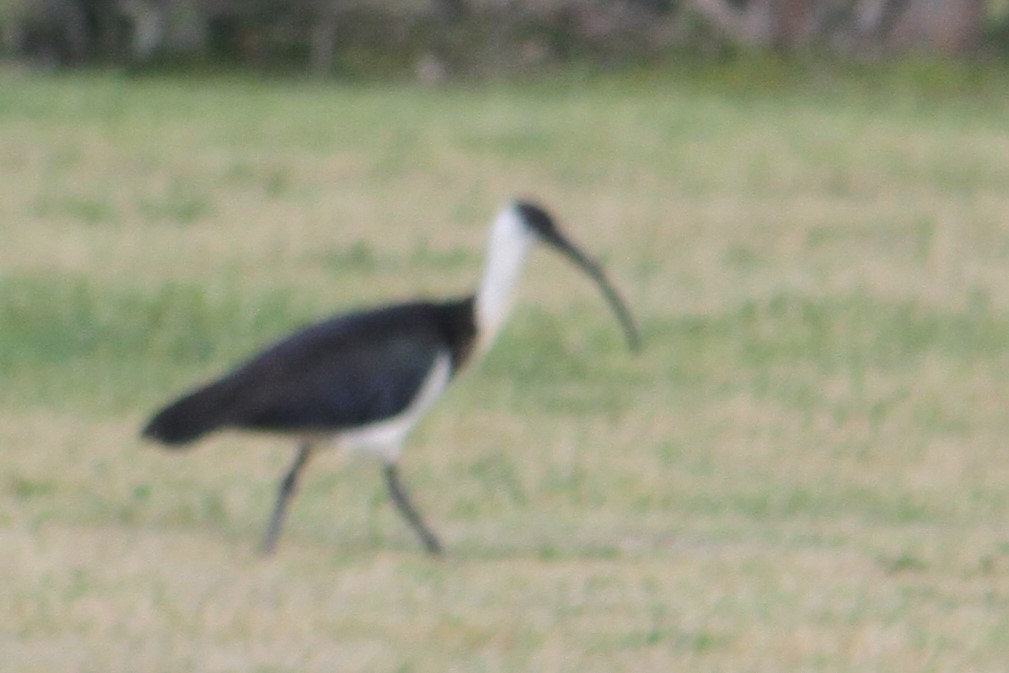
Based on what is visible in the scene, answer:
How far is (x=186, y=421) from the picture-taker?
375 inches

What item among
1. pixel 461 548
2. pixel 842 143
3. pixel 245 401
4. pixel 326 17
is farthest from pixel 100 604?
pixel 326 17

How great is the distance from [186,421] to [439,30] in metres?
21.5

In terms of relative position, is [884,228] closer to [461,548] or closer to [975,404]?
[975,404]

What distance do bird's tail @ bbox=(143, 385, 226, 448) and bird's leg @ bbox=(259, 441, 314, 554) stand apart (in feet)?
1.71

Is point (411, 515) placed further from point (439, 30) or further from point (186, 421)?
point (439, 30)

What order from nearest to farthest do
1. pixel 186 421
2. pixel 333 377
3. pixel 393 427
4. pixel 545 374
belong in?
pixel 186 421 < pixel 333 377 < pixel 393 427 < pixel 545 374

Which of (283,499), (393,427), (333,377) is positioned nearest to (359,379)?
(333,377)

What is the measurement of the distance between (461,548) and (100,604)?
203 cm

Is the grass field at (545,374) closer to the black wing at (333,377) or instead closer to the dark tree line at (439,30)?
the black wing at (333,377)

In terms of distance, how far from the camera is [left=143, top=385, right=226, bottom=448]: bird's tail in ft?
31.2

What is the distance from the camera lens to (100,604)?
340 inches

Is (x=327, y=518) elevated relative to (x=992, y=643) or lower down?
lower down

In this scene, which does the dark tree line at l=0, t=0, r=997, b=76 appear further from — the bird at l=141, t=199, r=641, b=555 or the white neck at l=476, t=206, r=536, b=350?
the bird at l=141, t=199, r=641, b=555

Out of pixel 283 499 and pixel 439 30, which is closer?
pixel 283 499
